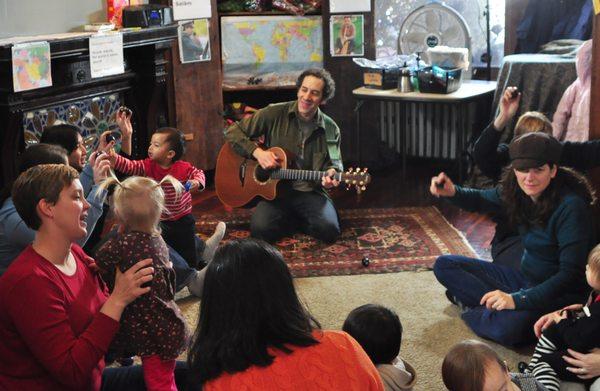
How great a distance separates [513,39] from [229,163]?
2352 millimetres

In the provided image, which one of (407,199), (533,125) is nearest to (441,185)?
(533,125)

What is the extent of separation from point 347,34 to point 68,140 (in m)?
3.06

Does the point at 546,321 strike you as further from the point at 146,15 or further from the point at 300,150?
the point at 146,15

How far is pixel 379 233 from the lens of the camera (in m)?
4.63

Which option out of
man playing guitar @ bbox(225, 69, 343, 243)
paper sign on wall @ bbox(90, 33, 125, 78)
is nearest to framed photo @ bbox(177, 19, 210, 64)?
paper sign on wall @ bbox(90, 33, 125, 78)

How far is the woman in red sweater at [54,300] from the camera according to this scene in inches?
76.1

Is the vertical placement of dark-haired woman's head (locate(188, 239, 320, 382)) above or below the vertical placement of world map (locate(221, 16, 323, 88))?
below

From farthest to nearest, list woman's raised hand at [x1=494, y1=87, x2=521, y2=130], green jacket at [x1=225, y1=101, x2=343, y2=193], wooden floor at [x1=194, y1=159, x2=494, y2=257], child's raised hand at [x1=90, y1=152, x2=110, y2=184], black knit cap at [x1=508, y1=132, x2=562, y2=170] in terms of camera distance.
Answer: wooden floor at [x1=194, y1=159, x2=494, y2=257] < green jacket at [x1=225, y1=101, x2=343, y2=193] < woman's raised hand at [x1=494, y1=87, x2=521, y2=130] < black knit cap at [x1=508, y1=132, x2=562, y2=170] < child's raised hand at [x1=90, y1=152, x2=110, y2=184]

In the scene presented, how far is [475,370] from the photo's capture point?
2.18m

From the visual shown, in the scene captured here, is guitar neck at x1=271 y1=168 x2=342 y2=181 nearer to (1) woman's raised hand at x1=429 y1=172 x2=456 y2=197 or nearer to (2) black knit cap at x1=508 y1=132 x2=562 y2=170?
(1) woman's raised hand at x1=429 y1=172 x2=456 y2=197

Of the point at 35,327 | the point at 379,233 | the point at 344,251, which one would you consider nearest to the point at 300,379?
the point at 35,327

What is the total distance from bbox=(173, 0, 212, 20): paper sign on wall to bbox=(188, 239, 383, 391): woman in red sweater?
12.9 ft

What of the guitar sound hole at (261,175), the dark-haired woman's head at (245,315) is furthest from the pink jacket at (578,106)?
the dark-haired woman's head at (245,315)

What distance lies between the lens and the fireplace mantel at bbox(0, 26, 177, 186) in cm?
399
